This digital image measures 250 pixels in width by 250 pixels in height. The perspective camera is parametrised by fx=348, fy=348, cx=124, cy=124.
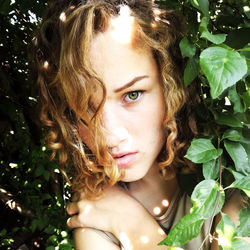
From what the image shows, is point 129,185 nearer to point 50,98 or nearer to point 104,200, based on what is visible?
point 104,200

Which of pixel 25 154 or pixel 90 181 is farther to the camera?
pixel 25 154

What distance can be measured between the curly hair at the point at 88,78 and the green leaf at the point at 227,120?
0.22 m

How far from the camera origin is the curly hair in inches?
49.4

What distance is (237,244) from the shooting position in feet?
2.93

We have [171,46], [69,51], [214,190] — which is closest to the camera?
[214,190]

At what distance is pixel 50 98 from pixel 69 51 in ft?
1.00

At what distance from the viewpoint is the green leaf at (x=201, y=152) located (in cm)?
106

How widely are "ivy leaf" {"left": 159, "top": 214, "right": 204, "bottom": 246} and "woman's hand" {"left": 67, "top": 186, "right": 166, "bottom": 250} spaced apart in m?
0.66

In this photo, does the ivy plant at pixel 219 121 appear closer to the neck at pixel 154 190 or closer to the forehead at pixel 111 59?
the forehead at pixel 111 59

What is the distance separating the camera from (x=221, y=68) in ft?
2.63

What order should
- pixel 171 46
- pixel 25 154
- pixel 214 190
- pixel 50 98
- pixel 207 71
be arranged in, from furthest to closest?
pixel 25 154, pixel 50 98, pixel 171 46, pixel 214 190, pixel 207 71

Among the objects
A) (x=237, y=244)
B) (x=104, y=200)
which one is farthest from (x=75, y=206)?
(x=237, y=244)

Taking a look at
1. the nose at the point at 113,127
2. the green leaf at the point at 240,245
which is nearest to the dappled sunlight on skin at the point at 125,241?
the nose at the point at 113,127

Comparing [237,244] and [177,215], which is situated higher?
[237,244]
